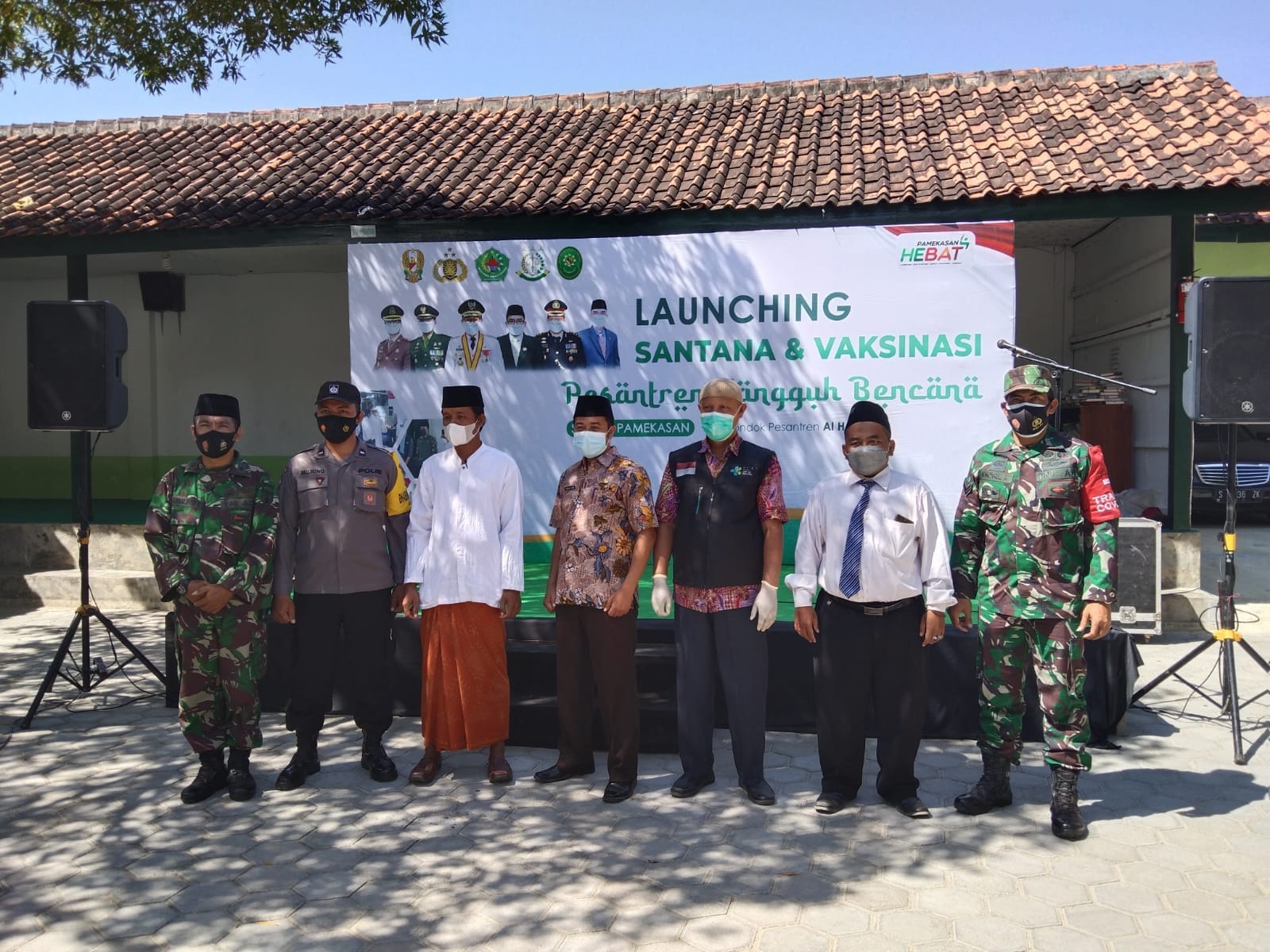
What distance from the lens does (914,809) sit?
13.6ft

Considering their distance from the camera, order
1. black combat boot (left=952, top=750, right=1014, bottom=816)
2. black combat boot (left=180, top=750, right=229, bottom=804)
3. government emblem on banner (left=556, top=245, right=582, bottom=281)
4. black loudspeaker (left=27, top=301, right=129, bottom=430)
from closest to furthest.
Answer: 1. black combat boot (left=952, top=750, right=1014, bottom=816)
2. black combat boot (left=180, top=750, right=229, bottom=804)
3. black loudspeaker (left=27, top=301, right=129, bottom=430)
4. government emblem on banner (left=556, top=245, right=582, bottom=281)

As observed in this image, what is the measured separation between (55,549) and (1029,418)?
9.81m

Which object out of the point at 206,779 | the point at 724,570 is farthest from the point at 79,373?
the point at 724,570

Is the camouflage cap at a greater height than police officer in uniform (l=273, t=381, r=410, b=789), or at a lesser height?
greater

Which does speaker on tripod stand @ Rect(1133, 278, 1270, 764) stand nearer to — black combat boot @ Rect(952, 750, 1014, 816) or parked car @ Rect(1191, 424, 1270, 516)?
black combat boot @ Rect(952, 750, 1014, 816)

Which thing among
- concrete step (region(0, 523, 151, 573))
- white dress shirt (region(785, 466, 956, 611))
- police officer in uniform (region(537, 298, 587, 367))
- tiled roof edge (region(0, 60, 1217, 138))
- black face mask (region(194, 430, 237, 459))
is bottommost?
concrete step (region(0, 523, 151, 573))

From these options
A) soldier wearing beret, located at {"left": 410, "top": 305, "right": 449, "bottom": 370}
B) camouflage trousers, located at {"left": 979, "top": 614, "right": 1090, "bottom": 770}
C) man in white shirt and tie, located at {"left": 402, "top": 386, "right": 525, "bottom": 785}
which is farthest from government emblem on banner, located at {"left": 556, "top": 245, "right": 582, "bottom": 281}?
camouflage trousers, located at {"left": 979, "top": 614, "right": 1090, "bottom": 770}

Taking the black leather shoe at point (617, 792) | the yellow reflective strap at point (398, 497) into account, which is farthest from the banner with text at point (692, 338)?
the black leather shoe at point (617, 792)

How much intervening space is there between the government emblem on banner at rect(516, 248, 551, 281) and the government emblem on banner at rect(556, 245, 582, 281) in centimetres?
11

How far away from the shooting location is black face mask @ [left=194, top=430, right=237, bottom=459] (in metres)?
4.42

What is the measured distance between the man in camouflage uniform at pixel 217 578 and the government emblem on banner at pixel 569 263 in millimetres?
4229

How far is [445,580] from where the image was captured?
14.8 ft

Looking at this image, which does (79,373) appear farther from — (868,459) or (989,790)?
(989,790)

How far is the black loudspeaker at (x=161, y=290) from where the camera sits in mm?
14234
